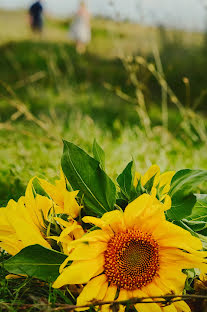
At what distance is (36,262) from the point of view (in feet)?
3.14

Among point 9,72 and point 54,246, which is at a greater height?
point 54,246

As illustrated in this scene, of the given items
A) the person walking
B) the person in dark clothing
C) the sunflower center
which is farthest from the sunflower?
the person in dark clothing

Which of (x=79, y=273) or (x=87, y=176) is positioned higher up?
(x=87, y=176)

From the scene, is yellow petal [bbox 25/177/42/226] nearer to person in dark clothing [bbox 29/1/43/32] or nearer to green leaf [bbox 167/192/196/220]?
green leaf [bbox 167/192/196/220]

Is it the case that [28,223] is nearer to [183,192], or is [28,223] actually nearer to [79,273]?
Answer: [79,273]

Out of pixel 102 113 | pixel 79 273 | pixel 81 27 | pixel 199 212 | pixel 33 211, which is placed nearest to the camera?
pixel 79 273

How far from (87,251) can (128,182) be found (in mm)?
220

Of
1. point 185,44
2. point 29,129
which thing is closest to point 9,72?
point 185,44

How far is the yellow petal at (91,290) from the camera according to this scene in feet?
2.93

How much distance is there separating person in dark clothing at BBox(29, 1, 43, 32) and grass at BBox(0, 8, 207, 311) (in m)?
2.22

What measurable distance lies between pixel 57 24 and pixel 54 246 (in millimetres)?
18466

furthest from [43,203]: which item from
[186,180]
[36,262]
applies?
[186,180]

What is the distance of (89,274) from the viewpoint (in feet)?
2.94

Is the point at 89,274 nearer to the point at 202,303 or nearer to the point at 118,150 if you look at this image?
the point at 202,303
